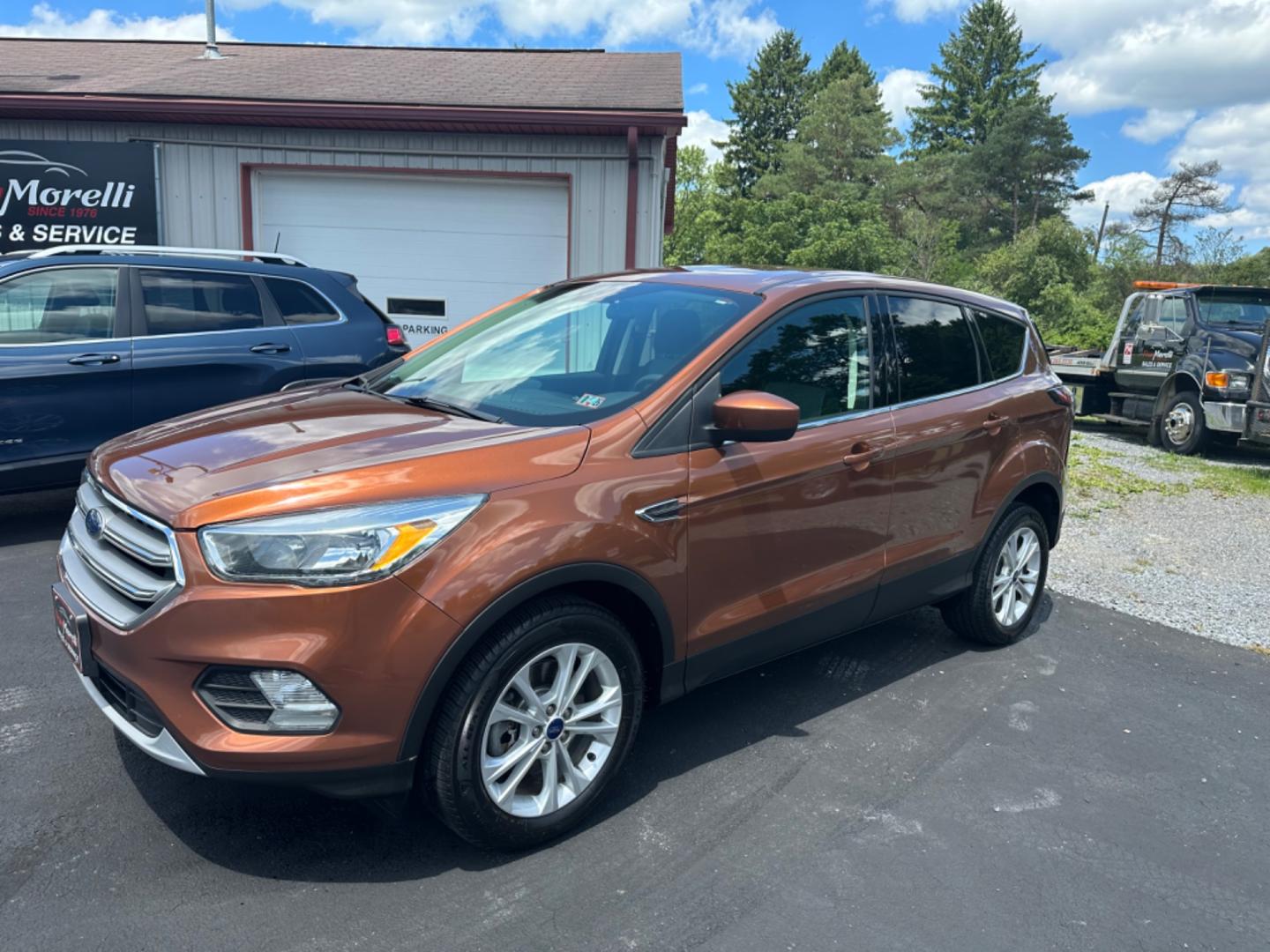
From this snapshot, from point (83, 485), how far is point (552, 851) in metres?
1.99

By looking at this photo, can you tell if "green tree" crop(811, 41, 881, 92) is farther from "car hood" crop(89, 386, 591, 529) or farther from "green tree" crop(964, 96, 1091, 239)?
"car hood" crop(89, 386, 591, 529)

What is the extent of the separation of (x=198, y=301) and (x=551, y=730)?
4.83 m

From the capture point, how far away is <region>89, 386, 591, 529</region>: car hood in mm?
2600

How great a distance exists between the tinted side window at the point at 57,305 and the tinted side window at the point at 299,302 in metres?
0.99

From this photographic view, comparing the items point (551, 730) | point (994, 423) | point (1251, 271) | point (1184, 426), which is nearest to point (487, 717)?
point (551, 730)

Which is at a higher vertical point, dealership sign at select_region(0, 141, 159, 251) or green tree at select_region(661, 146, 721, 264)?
green tree at select_region(661, 146, 721, 264)

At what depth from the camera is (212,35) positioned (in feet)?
43.3

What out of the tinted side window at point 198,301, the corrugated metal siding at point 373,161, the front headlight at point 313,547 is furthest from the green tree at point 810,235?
the front headlight at point 313,547

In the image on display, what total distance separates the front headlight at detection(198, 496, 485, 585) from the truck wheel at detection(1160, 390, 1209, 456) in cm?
1192

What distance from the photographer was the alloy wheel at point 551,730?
2.82 metres

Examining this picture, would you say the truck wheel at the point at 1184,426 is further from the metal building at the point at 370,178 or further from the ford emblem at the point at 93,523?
the ford emblem at the point at 93,523

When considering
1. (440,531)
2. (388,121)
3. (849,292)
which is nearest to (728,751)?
(440,531)

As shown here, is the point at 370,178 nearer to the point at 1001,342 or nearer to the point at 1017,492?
the point at 1001,342

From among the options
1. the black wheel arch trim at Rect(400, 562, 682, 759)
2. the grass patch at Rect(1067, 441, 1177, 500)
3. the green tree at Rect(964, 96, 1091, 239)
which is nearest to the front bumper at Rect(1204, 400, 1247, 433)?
the grass patch at Rect(1067, 441, 1177, 500)
